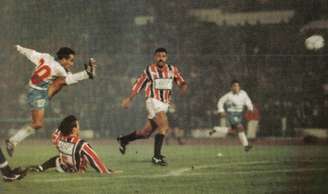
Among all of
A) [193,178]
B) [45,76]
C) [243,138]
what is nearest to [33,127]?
[45,76]

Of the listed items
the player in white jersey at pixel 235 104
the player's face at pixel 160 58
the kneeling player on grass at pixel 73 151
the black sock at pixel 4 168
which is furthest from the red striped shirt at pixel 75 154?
the player in white jersey at pixel 235 104

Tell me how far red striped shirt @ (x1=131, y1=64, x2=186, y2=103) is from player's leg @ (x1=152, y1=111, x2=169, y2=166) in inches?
8.1

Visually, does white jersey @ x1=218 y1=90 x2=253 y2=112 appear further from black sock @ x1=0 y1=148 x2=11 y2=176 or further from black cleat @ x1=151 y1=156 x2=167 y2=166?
black sock @ x1=0 y1=148 x2=11 y2=176

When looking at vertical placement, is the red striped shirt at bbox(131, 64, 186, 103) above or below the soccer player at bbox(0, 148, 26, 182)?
above

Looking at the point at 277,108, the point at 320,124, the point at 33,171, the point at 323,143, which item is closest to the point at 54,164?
the point at 33,171

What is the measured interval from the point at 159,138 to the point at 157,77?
2.35ft

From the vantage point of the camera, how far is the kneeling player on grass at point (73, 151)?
220 inches

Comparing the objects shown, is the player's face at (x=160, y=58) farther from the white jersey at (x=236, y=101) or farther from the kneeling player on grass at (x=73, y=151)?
the white jersey at (x=236, y=101)

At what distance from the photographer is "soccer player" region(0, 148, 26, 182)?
507 centimetres

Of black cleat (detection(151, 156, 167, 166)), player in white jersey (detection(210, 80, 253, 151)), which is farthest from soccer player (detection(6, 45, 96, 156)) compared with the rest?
player in white jersey (detection(210, 80, 253, 151))

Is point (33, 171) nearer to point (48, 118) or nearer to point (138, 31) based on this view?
point (48, 118)

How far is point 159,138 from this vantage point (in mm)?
6770

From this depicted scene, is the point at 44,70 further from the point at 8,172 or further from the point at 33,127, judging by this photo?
the point at 8,172

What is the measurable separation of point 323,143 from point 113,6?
6.01m
